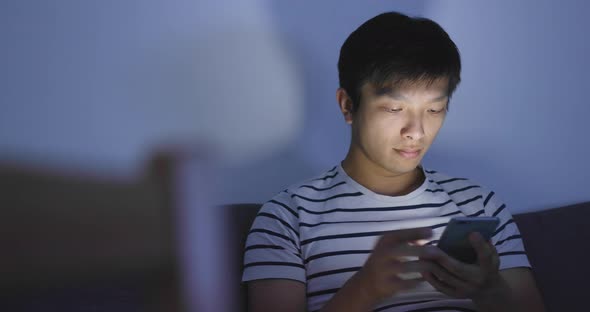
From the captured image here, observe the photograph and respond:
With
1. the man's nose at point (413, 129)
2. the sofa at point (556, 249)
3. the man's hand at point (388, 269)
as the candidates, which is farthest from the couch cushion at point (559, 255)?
the man's hand at point (388, 269)

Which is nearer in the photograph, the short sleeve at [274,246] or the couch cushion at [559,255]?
the short sleeve at [274,246]

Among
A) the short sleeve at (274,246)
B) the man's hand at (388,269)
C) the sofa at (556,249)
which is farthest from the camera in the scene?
the sofa at (556,249)

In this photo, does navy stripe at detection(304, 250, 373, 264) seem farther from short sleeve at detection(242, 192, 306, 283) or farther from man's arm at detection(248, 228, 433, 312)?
man's arm at detection(248, 228, 433, 312)

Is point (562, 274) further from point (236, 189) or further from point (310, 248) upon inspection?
point (236, 189)

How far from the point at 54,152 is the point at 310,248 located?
0.56 meters

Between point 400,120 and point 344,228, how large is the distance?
24cm

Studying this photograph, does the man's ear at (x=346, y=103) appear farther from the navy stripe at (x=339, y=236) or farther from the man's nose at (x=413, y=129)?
the navy stripe at (x=339, y=236)

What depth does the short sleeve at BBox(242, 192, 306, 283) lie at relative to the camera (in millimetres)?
1119

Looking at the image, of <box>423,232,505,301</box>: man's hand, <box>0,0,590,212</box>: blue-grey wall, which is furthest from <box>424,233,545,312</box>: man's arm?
<box>0,0,590,212</box>: blue-grey wall

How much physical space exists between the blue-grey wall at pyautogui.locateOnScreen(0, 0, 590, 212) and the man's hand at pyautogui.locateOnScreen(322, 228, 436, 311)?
522mm

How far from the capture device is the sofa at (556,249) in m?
1.35

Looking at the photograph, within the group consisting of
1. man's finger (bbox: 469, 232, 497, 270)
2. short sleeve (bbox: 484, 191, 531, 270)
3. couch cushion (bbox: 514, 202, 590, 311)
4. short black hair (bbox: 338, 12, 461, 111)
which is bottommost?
couch cushion (bbox: 514, 202, 590, 311)

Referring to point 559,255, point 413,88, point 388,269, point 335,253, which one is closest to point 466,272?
point 388,269

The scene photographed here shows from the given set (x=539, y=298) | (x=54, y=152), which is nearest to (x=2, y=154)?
(x=54, y=152)
